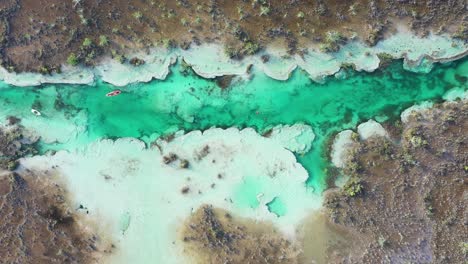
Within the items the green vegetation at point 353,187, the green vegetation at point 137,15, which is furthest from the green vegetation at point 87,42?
the green vegetation at point 353,187

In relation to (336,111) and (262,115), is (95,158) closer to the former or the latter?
(262,115)

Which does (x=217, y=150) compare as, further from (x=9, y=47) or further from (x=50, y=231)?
(x=9, y=47)

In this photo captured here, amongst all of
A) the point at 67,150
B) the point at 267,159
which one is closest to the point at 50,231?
the point at 67,150

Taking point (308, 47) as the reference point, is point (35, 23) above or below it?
below

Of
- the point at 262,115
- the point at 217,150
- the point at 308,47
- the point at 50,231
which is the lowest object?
the point at 50,231

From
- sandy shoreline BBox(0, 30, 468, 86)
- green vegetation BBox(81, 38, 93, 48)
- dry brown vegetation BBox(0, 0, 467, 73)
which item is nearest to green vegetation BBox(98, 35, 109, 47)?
dry brown vegetation BBox(0, 0, 467, 73)

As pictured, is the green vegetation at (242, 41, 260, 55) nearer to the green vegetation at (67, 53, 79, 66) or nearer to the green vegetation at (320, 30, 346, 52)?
the green vegetation at (320, 30, 346, 52)

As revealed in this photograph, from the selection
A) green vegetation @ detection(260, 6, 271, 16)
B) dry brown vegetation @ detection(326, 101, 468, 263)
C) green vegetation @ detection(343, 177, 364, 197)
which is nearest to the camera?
dry brown vegetation @ detection(326, 101, 468, 263)

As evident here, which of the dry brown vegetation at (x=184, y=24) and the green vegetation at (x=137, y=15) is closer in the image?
the dry brown vegetation at (x=184, y=24)

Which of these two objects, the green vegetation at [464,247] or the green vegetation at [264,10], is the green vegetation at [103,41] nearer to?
the green vegetation at [264,10]
